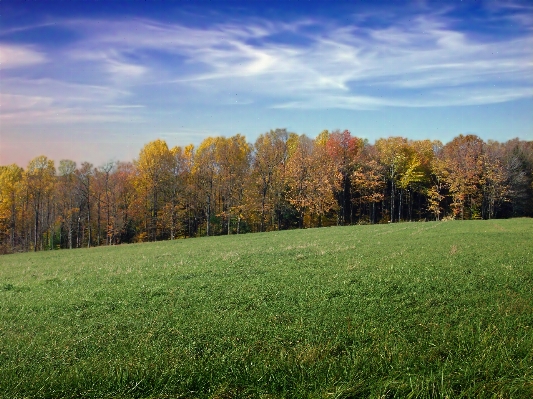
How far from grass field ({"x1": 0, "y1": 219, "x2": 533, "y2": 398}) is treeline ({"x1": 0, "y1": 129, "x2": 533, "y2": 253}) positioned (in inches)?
1747

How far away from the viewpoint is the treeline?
56781 mm

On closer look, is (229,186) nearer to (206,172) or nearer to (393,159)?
(206,172)

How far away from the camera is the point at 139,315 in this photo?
8.50 meters

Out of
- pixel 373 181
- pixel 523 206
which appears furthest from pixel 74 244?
pixel 523 206

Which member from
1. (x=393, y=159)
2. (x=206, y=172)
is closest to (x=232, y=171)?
(x=206, y=172)

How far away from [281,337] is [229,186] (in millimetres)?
50123

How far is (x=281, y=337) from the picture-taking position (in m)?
6.86

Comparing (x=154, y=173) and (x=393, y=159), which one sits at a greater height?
(x=393, y=159)

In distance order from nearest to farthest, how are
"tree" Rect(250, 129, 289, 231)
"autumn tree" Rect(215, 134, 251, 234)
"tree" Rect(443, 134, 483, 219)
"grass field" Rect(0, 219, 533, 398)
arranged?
"grass field" Rect(0, 219, 533, 398) → "autumn tree" Rect(215, 134, 251, 234) → "tree" Rect(250, 129, 289, 231) → "tree" Rect(443, 134, 483, 219)

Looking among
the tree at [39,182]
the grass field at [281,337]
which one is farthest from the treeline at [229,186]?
the grass field at [281,337]

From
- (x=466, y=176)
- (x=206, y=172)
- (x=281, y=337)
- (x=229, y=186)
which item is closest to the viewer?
(x=281, y=337)

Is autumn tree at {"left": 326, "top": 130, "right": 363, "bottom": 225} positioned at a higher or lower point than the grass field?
higher

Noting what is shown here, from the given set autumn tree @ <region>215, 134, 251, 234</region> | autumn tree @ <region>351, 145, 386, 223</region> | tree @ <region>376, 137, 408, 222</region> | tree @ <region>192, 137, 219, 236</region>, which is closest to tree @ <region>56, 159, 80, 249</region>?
tree @ <region>192, 137, 219, 236</region>

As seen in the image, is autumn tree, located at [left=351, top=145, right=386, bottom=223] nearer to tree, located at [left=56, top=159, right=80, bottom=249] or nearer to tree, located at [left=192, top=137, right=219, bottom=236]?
tree, located at [left=192, top=137, right=219, bottom=236]
